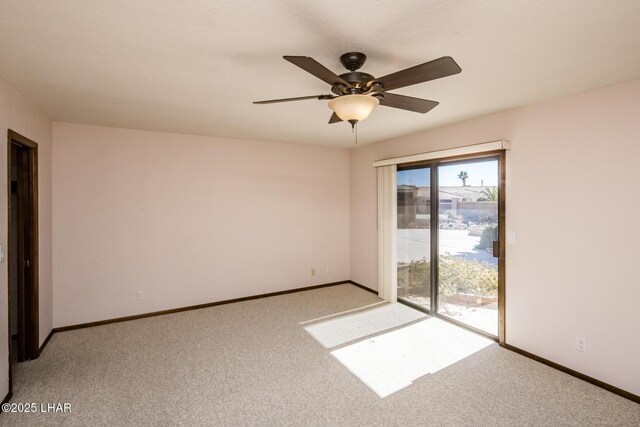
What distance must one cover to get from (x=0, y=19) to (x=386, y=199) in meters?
4.09

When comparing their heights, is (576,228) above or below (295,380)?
above

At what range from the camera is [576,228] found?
268 centimetres

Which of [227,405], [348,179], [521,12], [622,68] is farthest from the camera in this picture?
[348,179]

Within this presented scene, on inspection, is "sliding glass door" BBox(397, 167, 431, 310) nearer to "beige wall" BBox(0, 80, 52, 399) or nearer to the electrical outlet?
the electrical outlet

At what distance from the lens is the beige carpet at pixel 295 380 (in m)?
2.17

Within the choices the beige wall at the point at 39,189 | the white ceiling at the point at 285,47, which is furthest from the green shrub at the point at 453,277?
the beige wall at the point at 39,189

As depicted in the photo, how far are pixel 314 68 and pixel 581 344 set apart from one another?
3.10 meters

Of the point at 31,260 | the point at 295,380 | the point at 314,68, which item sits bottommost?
the point at 295,380

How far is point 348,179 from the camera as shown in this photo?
564 centimetres

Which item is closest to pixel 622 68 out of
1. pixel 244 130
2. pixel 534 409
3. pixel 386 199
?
pixel 534 409

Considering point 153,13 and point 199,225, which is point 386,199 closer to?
point 199,225

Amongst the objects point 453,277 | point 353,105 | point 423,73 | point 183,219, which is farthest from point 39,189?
point 453,277

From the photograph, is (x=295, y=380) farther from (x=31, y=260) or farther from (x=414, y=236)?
(x=31, y=260)

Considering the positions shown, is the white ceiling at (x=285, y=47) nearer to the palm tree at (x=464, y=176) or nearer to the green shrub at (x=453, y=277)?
the palm tree at (x=464, y=176)
